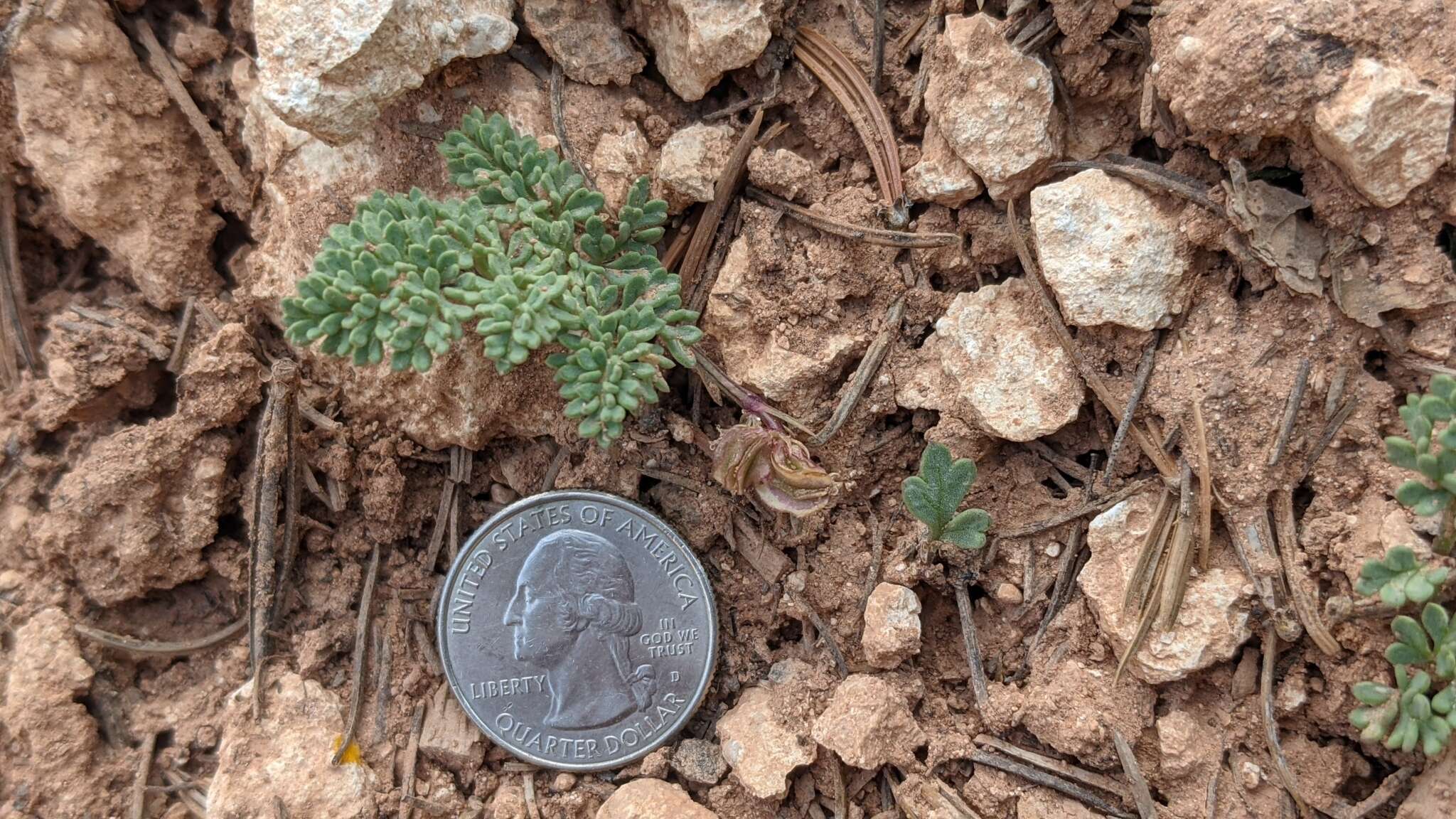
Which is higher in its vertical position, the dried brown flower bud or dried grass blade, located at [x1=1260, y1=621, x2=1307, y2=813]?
the dried brown flower bud

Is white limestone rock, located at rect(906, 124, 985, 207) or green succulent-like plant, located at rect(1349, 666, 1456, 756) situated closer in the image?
green succulent-like plant, located at rect(1349, 666, 1456, 756)

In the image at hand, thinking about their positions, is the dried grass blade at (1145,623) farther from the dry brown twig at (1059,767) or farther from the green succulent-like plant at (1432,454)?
the green succulent-like plant at (1432,454)

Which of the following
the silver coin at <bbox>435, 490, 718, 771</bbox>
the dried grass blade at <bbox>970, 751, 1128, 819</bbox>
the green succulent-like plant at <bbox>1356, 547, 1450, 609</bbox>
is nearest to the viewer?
the green succulent-like plant at <bbox>1356, 547, 1450, 609</bbox>

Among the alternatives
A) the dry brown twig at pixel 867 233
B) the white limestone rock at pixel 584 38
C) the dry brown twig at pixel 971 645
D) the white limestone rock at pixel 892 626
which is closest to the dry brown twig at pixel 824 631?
the white limestone rock at pixel 892 626

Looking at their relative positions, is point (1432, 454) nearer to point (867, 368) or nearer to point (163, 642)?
point (867, 368)

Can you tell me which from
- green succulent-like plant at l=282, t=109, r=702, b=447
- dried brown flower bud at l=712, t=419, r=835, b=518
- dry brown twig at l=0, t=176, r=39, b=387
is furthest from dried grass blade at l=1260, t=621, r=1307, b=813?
dry brown twig at l=0, t=176, r=39, b=387

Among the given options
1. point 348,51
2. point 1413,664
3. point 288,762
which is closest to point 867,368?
point 1413,664

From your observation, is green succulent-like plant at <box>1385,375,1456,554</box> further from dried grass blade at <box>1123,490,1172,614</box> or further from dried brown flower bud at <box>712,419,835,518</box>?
dried brown flower bud at <box>712,419,835,518</box>
